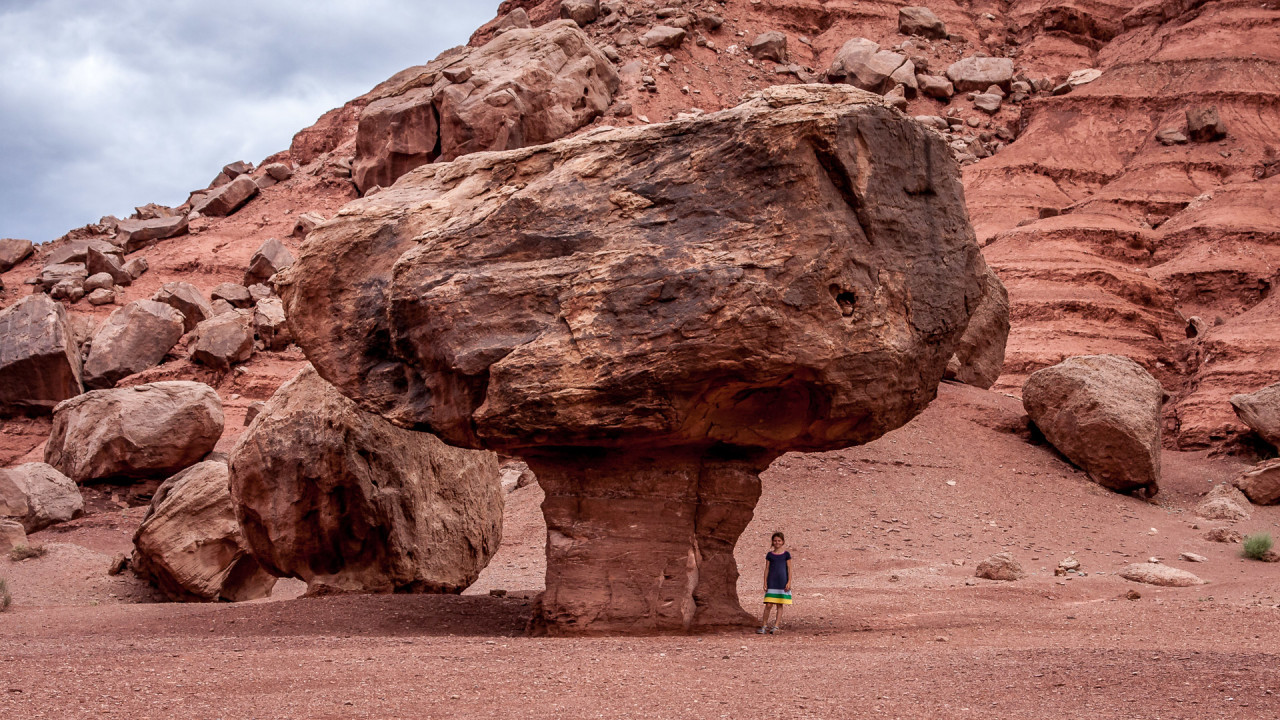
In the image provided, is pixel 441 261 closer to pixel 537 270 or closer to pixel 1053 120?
pixel 537 270

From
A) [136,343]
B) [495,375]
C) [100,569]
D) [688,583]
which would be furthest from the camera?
[136,343]

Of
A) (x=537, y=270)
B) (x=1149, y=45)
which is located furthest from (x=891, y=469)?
(x=1149, y=45)

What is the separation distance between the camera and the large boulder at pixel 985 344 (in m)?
24.1

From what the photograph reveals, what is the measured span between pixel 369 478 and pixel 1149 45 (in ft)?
133

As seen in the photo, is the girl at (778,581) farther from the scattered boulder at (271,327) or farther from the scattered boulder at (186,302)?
the scattered boulder at (186,302)

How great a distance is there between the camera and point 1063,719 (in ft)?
18.9

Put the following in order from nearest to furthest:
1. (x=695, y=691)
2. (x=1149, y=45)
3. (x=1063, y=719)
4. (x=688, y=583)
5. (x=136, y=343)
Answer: (x=1063, y=719) → (x=695, y=691) → (x=688, y=583) → (x=136, y=343) → (x=1149, y=45)

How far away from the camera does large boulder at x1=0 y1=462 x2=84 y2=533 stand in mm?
18844

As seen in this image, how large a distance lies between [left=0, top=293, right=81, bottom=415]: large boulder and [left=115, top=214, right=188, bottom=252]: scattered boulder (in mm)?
9843

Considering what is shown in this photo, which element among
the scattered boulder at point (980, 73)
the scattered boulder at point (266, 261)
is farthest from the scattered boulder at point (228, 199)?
the scattered boulder at point (980, 73)

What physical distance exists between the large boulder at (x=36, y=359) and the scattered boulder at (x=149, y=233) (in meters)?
9.84

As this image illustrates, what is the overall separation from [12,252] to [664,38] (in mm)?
24356

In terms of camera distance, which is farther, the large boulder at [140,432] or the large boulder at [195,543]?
the large boulder at [140,432]

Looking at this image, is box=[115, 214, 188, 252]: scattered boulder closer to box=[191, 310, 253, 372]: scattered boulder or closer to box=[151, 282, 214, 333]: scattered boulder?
box=[151, 282, 214, 333]: scattered boulder
